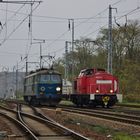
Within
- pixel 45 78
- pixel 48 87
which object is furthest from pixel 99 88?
pixel 45 78

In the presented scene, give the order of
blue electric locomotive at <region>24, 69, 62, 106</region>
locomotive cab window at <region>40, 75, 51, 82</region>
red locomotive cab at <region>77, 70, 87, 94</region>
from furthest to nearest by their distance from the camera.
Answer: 1. locomotive cab window at <region>40, 75, 51, 82</region>
2. blue electric locomotive at <region>24, 69, 62, 106</region>
3. red locomotive cab at <region>77, 70, 87, 94</region>

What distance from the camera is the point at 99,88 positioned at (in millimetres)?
39969

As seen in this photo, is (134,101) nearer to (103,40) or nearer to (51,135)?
(103,40)

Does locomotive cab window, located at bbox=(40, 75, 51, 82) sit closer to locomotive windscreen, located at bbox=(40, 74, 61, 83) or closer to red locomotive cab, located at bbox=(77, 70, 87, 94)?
locomotive windscreen, located at bbox=(40, 74, 61, 83)

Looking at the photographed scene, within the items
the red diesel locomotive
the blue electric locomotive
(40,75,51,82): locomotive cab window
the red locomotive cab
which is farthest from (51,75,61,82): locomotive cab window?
the red diesel locomotive

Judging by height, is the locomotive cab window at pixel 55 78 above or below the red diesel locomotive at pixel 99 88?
above

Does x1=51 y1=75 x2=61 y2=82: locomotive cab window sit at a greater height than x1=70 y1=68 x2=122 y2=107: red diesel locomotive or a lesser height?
greater

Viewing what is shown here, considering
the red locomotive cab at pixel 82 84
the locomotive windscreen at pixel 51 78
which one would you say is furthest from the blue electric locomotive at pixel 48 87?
the red locomotive cab at pixel 82 84

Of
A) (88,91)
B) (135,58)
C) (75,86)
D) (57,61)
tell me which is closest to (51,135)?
(88,91)

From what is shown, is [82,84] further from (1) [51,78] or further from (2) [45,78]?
(2) [45,78]

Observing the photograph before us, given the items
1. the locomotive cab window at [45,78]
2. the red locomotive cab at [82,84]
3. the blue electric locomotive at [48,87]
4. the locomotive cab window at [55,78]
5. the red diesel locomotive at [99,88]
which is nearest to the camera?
the red diesel locomotive at [99,88]

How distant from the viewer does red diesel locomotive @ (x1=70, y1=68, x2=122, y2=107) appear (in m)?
39.3

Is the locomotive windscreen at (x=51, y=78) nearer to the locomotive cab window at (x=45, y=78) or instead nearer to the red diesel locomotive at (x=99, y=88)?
the locomotive cab window at (x=45, y=78)

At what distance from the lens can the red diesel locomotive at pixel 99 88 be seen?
129 feet
